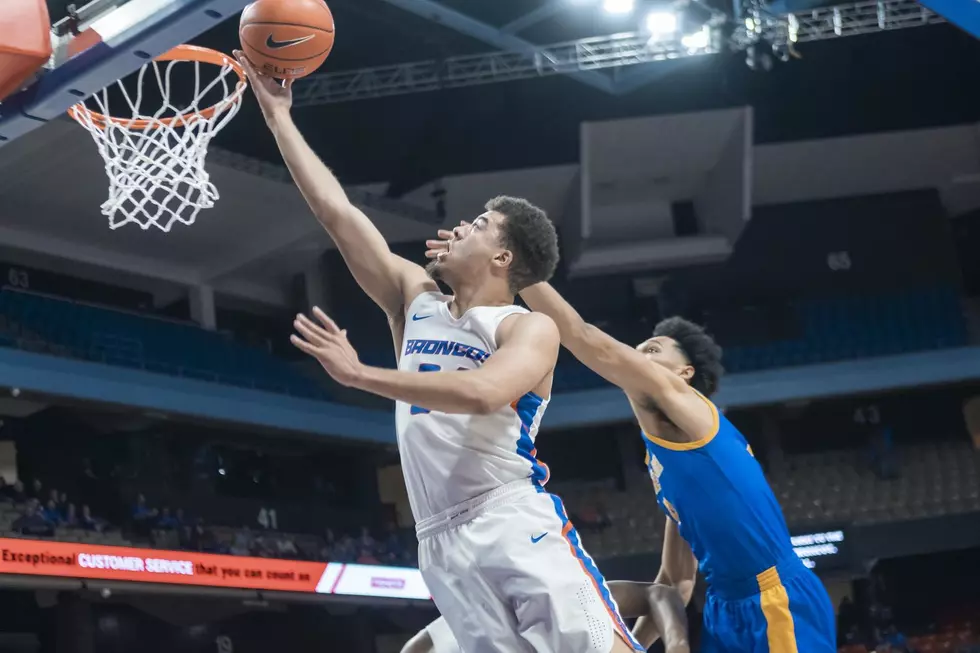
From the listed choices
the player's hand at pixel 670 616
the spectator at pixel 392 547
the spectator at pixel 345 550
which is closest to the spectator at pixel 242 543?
the spectator at pixel 345 550

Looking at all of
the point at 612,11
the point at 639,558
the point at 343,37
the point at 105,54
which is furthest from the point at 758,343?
the point at 105,54

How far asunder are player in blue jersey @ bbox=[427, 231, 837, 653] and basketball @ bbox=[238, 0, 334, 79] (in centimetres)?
110

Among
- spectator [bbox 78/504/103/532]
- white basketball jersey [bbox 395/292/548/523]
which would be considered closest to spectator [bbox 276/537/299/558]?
spectator [bbox 78/504/103/532]

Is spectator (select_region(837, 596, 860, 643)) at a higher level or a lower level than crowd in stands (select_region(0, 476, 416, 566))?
lower

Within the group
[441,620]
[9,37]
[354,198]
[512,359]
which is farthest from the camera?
[354,198]

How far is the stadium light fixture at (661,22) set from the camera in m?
14.2

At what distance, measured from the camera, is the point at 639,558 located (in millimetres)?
15906

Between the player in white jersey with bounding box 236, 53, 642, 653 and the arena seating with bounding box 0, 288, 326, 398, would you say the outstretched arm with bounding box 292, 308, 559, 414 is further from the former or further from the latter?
the arena seating with bounding box 0, 288, 326, 398

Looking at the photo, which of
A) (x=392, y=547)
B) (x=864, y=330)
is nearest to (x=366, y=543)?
(x=392, y=547)

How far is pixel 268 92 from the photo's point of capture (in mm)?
3539

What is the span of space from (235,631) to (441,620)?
11.8 metres

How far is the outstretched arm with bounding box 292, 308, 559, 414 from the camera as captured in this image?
245 centimetres

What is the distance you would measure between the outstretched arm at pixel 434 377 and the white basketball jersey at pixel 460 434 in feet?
0.60

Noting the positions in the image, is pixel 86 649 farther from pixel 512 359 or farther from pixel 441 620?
pixel 512 359
